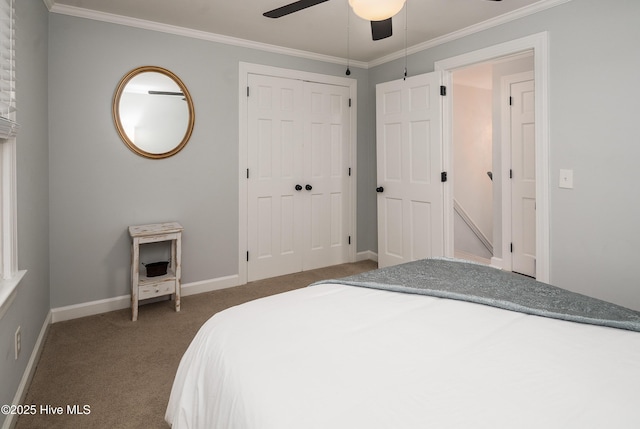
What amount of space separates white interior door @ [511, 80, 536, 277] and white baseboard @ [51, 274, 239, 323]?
10.8 ft

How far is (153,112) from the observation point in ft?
10.5

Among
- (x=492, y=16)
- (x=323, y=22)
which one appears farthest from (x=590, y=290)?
(x=323, y=22)

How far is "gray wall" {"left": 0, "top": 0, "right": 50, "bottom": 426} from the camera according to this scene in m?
1.78

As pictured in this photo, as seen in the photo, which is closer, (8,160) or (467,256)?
(8,160)

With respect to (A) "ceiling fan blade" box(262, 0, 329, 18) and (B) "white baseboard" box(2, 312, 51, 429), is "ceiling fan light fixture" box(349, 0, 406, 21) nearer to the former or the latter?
(A) "ceiling fan blade" box(262, 0, 329, 18)

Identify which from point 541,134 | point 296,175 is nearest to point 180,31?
point 296,175

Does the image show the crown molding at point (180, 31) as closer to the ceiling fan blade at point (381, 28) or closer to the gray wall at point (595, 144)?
the ceiling fan blade at point (381, 28)

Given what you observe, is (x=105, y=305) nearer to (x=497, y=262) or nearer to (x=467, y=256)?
(x=497, y=262)

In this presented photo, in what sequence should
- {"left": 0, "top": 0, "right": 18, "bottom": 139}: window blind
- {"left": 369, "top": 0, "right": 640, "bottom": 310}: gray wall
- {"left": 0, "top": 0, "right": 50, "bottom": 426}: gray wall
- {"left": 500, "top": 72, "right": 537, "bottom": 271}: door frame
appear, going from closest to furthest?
{"left": 0, "top": 0, "right": 18, "bottom": 139}: window blind
{"left": 0, "top": 0, "right": 50, "bottom": 426}: gray wall
{"left": 369, "top": 0, "right": 640, "bottom": 310}: gray wall
{"left": 500, "top": 72, "right": 537, "bottom": 271}: door frame

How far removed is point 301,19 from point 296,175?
158 cm

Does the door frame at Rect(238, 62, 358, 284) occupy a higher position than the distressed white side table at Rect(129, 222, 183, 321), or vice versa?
the door frame at Rect(238, 62, 358, 284)

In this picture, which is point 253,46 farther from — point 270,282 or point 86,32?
point 270,282

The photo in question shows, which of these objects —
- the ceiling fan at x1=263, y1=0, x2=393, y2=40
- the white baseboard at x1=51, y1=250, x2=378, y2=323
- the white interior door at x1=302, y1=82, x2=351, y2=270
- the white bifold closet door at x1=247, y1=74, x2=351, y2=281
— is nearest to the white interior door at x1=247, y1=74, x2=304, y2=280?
the white bifold closet door at x1=247, y1=74, x2=351, y2=281

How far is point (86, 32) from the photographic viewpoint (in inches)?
115
